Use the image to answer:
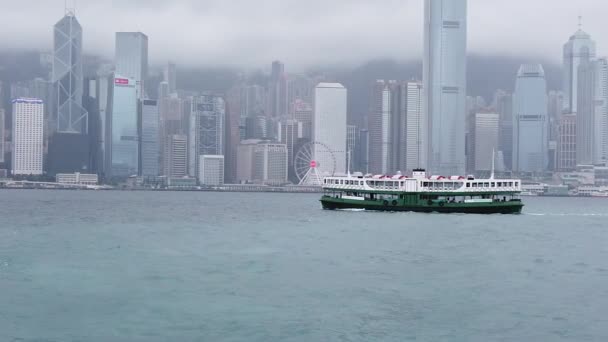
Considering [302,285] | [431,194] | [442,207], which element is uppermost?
[431,194]

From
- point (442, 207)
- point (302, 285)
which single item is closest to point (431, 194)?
point (442, 207)

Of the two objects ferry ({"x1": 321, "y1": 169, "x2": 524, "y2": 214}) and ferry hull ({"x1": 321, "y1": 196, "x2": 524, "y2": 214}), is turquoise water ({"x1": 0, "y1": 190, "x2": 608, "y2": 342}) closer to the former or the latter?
ferry hull ({"x1": 321, "y1": 196, "x2": 524, "y2": 214})

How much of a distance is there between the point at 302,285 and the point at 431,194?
65776mm

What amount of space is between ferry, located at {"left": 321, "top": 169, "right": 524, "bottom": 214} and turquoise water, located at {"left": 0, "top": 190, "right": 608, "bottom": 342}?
81.8 feet

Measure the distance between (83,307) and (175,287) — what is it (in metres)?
7.13

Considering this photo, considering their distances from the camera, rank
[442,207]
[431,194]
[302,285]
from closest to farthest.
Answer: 1. [302,285]
2. [442,207]
3. [431,194]

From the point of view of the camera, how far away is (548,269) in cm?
5975

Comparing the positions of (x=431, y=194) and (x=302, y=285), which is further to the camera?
(x=431, y=194)

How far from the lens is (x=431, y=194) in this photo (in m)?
114

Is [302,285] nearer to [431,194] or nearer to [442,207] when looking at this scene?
[442,207]

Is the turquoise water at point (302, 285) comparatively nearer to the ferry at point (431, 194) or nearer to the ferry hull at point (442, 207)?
the ferry hull at point (442, 207)

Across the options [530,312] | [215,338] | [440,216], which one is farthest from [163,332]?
[440,216]

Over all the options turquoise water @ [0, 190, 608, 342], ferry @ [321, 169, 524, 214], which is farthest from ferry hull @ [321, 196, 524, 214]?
turquoise water @ [0, 190, 608, 342]

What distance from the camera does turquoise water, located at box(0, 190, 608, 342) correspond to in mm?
39062
